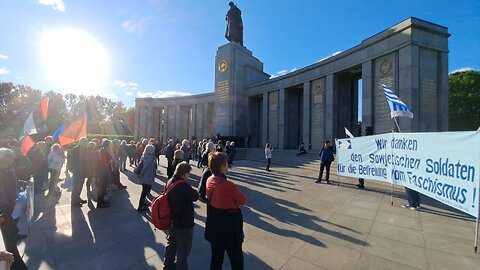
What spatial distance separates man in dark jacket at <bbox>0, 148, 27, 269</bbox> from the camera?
2.94 metres

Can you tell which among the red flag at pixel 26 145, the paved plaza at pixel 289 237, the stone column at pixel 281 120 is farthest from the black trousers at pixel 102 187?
the stone column at pixel 281 120

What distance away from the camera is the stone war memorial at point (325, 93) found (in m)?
14.3

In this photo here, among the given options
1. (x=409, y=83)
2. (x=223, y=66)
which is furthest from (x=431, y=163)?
(x=223, y=66)

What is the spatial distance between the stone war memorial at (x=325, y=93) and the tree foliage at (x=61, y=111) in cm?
1770

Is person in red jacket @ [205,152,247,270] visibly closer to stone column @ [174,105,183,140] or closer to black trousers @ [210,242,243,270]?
black trousers @ [210,242,243,270]

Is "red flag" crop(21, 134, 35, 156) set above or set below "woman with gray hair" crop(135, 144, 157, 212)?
above

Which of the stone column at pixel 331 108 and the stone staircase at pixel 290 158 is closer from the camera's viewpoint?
the stone staircase at pixel 290 158

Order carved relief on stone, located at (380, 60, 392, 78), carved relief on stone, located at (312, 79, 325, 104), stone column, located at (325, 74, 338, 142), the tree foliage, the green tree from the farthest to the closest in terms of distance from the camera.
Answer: the tree foliage
the green tree
carved relief on stone, located at (312, 79, 325, 104)
stone column, located at (325, 74, 338, 142)
carved relief on stone, located at (380, 60, 392, 78)

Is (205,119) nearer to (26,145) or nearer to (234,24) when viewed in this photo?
(234,24)

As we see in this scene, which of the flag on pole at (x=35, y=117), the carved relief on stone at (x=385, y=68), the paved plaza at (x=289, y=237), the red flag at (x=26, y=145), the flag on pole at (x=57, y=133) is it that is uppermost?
the carved relief on stone at (x=385, y=68)

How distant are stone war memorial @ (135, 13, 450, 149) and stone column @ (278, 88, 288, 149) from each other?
0.35 ft

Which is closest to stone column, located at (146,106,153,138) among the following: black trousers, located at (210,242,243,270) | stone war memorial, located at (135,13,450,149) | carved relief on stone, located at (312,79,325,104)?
stone war memorial, located at (135,13,450,149)

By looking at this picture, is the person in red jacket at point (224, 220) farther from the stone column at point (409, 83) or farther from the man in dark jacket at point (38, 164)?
the stone column at point (409, 83)

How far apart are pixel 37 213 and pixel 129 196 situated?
2.25m
